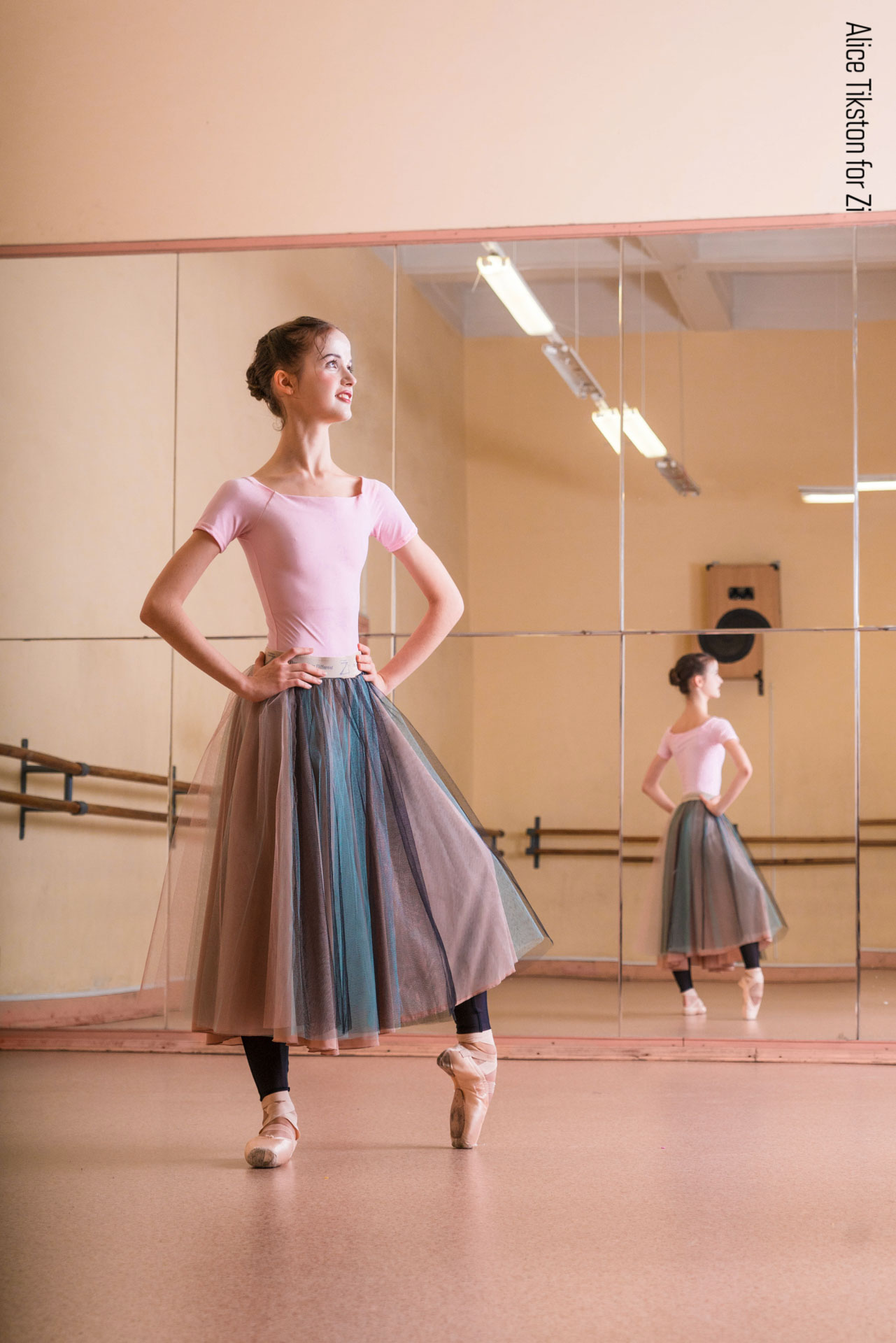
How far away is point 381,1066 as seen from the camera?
3406mm

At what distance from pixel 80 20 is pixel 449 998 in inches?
133

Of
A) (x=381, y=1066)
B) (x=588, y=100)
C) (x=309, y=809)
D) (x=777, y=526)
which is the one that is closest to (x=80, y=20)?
(x=588, y=100)

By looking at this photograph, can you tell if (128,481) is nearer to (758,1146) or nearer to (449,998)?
(449,998)

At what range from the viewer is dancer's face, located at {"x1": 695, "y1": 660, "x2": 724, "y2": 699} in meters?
3.60

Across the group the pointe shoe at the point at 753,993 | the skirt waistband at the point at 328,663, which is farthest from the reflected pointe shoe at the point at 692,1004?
the skirt waistband at the point at 328,663

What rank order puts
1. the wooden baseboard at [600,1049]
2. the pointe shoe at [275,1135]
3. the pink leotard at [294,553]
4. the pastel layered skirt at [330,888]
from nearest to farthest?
the pastel layered skirt at [330,888] → the pointe shoe at [275,1135] → the pink leotard at [294,553] → the wooden baseboard at [600,1049]

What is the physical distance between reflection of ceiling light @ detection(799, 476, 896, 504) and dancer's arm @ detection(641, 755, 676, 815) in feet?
2.75

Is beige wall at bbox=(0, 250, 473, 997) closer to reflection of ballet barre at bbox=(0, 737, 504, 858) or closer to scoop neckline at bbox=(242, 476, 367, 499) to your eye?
reflection of ballet barre at bbox=(0, 737, 504, 858)

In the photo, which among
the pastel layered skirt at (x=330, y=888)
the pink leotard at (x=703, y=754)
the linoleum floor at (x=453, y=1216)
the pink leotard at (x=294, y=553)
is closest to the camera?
the linoleum floor at (x=453, y=1216)

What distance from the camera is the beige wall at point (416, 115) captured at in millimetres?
3713

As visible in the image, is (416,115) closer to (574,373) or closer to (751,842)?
(574,373)

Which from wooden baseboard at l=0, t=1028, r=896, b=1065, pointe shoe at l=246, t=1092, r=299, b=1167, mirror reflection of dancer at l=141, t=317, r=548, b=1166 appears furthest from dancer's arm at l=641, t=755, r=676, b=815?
pointe shoe at l=246, t=1092, r=299, b=1167

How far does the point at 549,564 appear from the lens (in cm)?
367

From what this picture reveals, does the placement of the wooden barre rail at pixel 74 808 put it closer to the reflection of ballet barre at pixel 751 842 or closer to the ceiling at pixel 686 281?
the reflection of ballet barre at pixel 751 842
